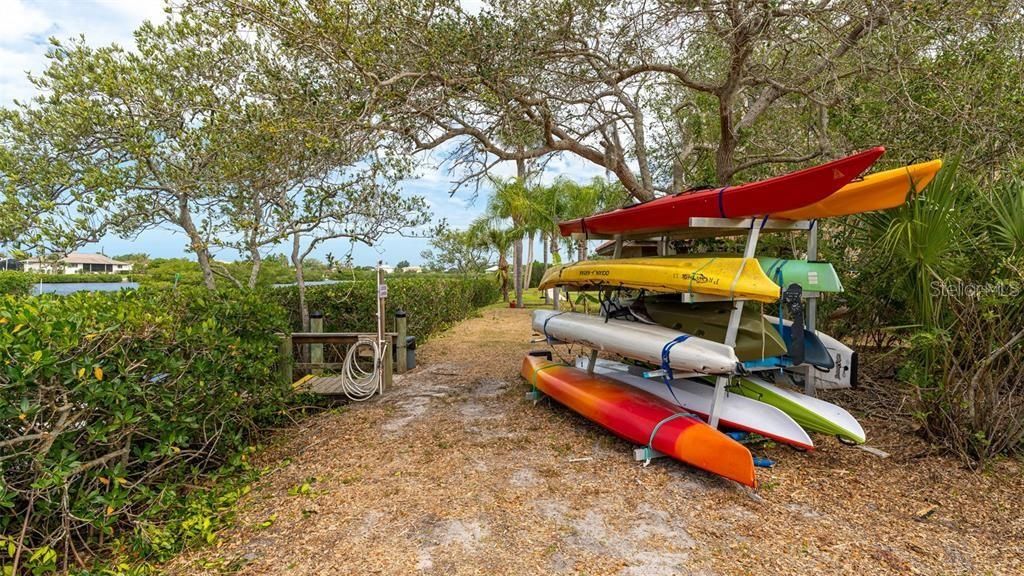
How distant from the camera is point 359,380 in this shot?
20.7 feet

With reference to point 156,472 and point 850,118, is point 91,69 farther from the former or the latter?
point 850,118

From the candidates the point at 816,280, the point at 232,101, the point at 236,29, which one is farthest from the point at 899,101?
the point at 232,101

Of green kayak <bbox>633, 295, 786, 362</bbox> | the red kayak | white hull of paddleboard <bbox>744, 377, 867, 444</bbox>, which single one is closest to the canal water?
the red kayak

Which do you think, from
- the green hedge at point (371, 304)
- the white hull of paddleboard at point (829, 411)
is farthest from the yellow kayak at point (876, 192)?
the green hedge at point (371, 304)

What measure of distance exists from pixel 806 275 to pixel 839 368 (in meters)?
1.25

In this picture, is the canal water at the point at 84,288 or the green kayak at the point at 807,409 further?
the canal water at the point at 84,288

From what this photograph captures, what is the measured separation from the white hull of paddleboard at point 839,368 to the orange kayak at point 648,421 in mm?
1515

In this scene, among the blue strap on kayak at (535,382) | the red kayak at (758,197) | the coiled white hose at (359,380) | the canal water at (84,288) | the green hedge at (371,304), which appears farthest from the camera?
the green hedge at (371,304)

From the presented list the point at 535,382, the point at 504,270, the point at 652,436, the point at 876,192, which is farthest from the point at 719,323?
the point at 504,270

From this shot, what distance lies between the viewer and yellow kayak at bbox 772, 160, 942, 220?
3.62m

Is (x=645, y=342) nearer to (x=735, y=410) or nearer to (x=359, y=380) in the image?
(x=735, y=410)

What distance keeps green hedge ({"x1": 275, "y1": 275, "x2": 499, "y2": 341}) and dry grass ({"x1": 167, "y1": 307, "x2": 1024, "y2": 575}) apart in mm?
3481

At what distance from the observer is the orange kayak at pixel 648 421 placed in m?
3.44

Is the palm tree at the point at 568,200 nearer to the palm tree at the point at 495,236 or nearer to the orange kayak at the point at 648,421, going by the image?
the palm tree at the point at 495,236
